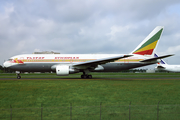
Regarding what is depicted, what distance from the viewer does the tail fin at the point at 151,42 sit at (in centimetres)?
2661

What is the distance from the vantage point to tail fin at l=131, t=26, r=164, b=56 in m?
26.6

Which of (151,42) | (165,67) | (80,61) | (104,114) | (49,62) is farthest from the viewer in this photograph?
(165,67)

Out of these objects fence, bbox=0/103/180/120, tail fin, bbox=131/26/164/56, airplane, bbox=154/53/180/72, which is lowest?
fence, bbox=0/103/180/120

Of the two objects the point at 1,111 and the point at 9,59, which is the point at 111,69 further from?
the point at 1,111

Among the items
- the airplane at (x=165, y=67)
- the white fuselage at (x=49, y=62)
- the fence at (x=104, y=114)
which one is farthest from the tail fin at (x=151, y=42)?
the airplane at (x=165, y=67)

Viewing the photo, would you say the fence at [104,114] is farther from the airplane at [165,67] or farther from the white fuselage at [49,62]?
the airplane at [165,67]

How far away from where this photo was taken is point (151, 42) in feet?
87.8

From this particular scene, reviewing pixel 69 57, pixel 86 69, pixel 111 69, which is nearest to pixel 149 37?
pixel 111 69

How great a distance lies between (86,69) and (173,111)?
19081mm

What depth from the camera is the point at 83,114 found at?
19.8 ft

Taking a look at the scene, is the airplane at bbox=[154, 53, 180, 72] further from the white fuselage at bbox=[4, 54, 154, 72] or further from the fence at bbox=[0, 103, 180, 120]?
the fence at bbox=[0, 103, 180, 120]

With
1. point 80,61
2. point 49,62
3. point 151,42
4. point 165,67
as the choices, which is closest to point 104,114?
point 80,61

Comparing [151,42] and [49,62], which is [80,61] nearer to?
[49,62]

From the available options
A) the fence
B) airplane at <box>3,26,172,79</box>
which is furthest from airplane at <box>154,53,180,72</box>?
the fence
